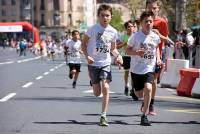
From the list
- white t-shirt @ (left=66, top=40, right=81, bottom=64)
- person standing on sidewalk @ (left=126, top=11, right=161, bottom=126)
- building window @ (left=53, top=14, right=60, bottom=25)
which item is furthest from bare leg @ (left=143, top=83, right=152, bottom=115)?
building window @ (left=53, top=14, right=60, bottom=25)

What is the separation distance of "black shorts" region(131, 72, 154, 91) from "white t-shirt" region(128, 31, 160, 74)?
61mm

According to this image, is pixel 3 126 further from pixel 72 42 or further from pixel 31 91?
pixel 72 42

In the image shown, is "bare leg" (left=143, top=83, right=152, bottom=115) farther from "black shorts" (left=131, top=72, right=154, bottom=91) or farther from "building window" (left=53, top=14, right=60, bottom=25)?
"building window" (left=53, top=14, right=60, bottom=25)

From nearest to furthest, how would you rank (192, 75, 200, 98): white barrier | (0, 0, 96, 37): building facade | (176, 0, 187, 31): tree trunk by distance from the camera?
1. (192, 75, 200, 98): white barrier
2. (176, 0, 187, 31): tree trunk
3. (0, 0, 96, 37): building facade

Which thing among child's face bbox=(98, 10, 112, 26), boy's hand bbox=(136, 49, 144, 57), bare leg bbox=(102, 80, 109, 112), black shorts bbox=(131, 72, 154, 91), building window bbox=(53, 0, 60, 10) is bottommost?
bare leg bbox=(102, 80, 109, 112)

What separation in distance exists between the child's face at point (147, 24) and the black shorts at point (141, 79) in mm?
651

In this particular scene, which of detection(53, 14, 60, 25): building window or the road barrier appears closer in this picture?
the road barrier

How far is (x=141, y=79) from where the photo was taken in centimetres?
1010

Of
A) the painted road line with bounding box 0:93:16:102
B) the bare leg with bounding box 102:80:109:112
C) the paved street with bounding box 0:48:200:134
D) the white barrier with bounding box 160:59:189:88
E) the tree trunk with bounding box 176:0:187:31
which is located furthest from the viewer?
the tree trunk with bounding box 176:0:187:31

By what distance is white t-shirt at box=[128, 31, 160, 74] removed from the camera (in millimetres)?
10062

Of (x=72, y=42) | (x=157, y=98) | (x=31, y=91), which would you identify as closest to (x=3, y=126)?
(x=157, y=98)

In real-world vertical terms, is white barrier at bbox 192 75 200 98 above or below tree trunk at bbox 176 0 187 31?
below

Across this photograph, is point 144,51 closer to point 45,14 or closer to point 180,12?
point 180,12

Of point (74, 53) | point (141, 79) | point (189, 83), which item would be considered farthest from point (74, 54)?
point (141, 79)
